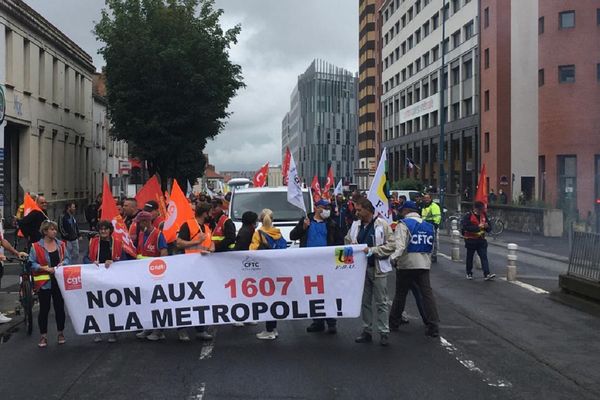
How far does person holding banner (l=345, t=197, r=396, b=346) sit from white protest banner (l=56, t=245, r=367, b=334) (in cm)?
14

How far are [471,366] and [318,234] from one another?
2787 millimetres

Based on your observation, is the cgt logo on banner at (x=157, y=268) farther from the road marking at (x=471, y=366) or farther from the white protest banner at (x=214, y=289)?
the road marking at (x=471, y=366)

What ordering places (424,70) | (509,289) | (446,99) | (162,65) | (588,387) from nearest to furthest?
(588,387), (509,289), (162,65), (446,99), (424,70)

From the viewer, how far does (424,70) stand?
2793 inches

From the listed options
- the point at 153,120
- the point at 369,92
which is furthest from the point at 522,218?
the point at 369,92

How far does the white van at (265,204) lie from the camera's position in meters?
15.6

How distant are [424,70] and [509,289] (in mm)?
59519

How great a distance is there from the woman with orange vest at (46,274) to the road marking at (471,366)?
4.66 metres

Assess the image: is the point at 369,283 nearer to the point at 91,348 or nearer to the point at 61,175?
the point at 91,348

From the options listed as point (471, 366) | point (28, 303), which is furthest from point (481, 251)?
point (28, 303)

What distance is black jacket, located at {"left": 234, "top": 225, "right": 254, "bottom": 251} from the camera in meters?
9.46

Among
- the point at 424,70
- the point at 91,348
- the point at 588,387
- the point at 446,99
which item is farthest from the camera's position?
the point at 424,70

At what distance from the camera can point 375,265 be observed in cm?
864

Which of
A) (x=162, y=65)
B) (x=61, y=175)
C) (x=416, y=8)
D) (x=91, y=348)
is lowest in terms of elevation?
(x=91, y=348)
